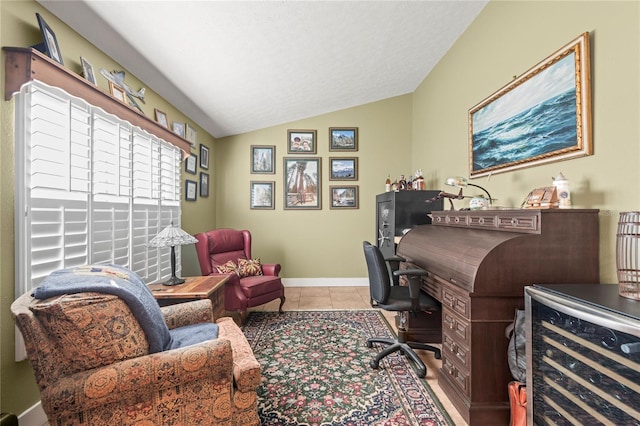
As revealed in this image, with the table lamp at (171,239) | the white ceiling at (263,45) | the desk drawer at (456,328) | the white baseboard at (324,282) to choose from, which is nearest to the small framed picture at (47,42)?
the white ceiling at (263,45)

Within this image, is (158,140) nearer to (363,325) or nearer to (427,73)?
(363,325)

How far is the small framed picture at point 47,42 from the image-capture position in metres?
1.58

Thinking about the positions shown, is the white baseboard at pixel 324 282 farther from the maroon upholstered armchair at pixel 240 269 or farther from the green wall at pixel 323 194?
the maroon upholstered armchair at pixel 240 269

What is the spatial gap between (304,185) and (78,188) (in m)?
3.23

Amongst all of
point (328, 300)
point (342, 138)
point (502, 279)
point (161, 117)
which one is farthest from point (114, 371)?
point (342, 138)

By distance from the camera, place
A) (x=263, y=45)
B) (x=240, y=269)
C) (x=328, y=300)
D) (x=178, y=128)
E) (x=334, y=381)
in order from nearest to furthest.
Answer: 1. (x=334, y=381)
2. (x=263, y=45)
3. (x=178, y=128)
4. (x=240, y=269)
5. (x=328, y=300)

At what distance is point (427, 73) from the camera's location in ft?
13.1

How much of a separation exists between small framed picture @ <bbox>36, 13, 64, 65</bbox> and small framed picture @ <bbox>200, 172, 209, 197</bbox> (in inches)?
99.9

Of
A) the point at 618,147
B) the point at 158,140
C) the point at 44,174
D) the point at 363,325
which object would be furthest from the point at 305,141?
the point at 618,147

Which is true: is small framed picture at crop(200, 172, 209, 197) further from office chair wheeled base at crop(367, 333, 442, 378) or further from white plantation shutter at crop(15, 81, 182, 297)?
office chair wheeled base at crop(367, 333, 442, 378)

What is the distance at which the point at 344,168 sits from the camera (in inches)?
187

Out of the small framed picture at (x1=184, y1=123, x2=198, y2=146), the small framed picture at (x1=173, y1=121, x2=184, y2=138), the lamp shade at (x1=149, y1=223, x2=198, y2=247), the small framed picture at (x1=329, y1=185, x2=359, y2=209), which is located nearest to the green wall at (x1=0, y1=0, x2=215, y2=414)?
the lamp shade at (x1=149, y1=223, x2=198, y2=247)

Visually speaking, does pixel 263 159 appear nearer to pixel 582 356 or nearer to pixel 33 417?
pixel 33 417

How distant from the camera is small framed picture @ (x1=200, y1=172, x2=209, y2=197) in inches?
163
